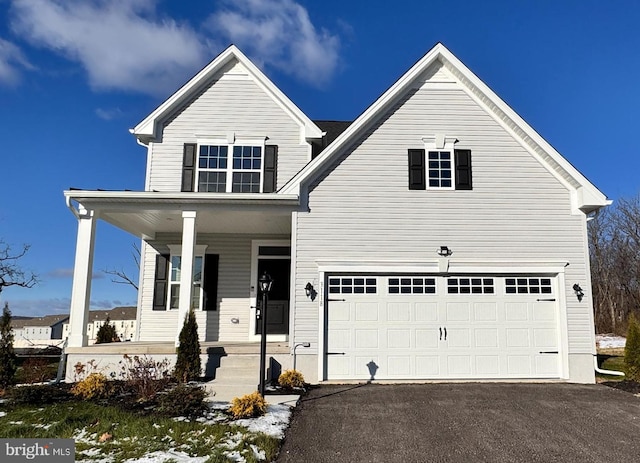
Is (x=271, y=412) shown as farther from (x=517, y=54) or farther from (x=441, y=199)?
(x=517, y=54)

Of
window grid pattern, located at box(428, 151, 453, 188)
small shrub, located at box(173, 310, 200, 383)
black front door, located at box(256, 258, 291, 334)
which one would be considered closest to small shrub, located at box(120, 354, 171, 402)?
small shrub, located at box(173, 310, 200, 383)

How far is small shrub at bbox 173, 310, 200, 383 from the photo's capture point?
343 inches

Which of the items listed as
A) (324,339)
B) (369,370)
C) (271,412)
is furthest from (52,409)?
(369,370)

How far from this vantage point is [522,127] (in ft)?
32.9

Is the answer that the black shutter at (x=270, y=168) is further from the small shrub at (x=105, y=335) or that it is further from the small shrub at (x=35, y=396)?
the small shrub at (x=35, y=396)

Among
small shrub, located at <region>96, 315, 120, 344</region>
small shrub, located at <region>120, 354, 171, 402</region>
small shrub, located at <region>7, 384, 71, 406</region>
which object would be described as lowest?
small shrub, located at <region>7, 384, 71, 406</region>

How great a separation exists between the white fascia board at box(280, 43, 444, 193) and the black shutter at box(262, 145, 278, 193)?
2045 mm

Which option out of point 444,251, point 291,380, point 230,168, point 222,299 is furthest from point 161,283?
point 444,251

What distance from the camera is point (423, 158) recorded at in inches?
403

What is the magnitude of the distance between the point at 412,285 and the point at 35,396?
698cm

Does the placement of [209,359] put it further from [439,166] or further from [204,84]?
[204,84]

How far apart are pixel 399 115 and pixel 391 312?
4.33 metres

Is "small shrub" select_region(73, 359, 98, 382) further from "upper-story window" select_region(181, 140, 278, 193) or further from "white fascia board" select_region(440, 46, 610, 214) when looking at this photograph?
"white fascia board" select_region(440, 46, 610, 214)

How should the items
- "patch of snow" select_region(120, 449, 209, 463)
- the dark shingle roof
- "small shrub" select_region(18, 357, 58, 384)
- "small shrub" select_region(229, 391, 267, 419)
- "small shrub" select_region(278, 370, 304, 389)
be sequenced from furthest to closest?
the dark shingle roof
"small shrub" select_region(18, 357, 58, 384)
"small shrub" select_region(278, 370, 304, 389)
"small shrub" select_region(229, 391, 267, 419)
"patch of snow" select_region(120, 449, 209, 463)
